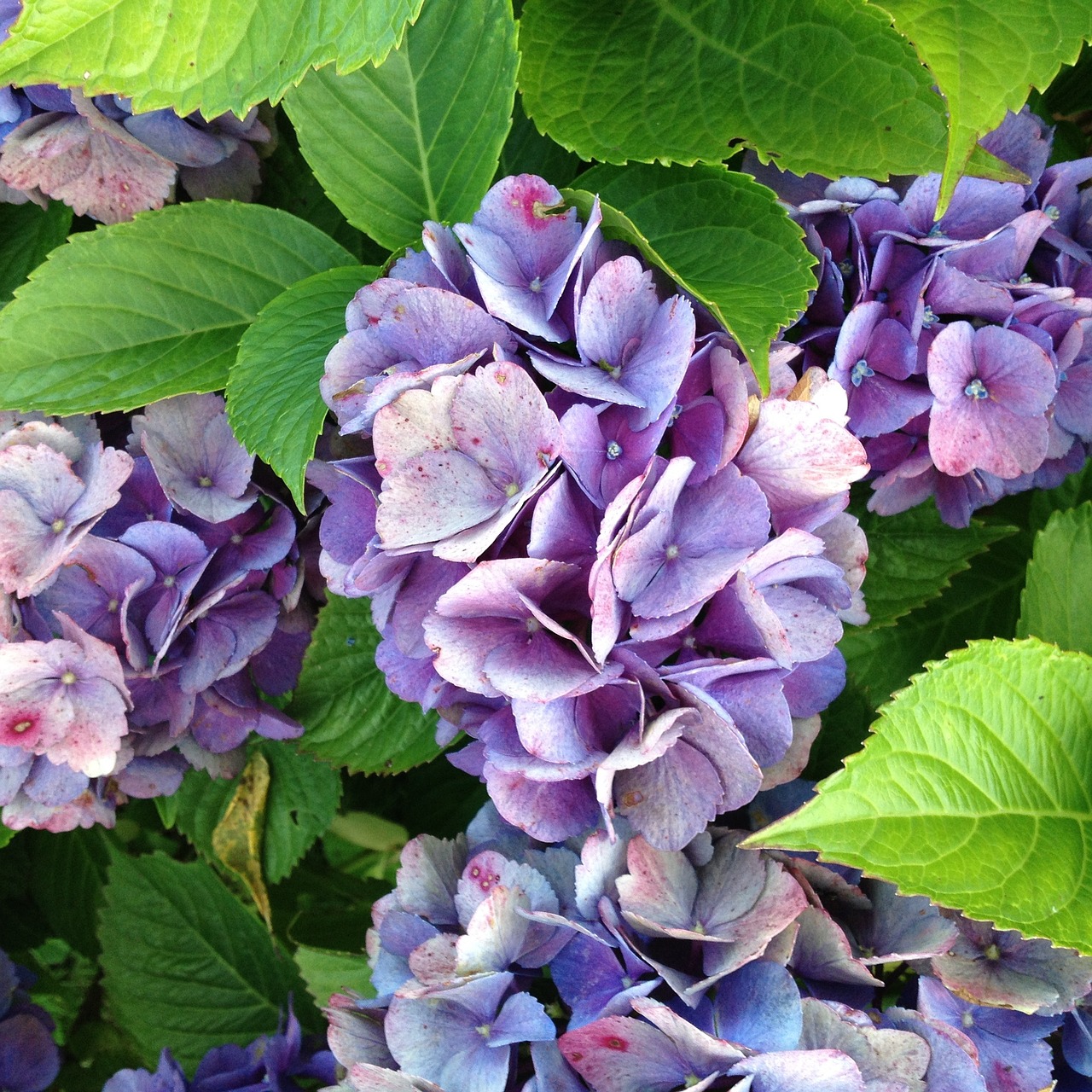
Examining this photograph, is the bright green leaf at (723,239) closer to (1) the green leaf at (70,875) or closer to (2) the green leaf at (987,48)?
(2) the green leaf at (987,48)

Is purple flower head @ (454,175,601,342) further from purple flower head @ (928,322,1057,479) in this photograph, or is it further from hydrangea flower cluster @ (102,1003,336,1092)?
hydrangea flower cluster @ (102,1003,336,1092)

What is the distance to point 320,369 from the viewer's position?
60 cm

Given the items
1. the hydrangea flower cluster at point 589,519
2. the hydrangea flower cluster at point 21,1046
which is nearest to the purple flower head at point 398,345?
the hydrangea flower cluster at point 589,519

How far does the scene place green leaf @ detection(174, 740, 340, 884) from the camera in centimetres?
79

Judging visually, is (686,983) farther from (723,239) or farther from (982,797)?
(723,239)

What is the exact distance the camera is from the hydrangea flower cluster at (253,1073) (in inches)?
27.4

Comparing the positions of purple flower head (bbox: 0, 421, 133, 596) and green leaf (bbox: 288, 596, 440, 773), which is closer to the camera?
purple flower head (bbox: 0, 421, 133, 596)

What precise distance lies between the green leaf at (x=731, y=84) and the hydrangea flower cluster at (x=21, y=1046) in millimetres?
707

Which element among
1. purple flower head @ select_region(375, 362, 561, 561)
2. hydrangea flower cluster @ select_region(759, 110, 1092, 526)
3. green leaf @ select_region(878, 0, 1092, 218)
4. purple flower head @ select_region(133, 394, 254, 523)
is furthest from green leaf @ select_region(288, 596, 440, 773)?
green leaf @ select_region(878, 0, 1092, 218)

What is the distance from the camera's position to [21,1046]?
2.64ft

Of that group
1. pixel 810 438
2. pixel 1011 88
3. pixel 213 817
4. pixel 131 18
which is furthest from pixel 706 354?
pixel 213 817

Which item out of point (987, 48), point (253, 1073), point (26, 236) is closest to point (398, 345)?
point (987, 48)

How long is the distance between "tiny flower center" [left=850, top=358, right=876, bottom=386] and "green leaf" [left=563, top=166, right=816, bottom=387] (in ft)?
0.26

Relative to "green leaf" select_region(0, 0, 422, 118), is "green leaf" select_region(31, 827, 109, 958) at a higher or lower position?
lower
